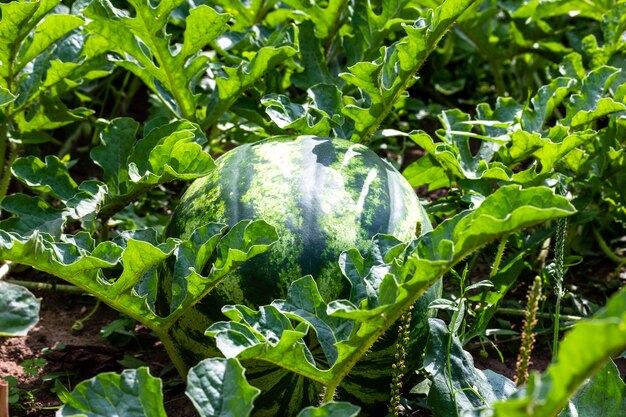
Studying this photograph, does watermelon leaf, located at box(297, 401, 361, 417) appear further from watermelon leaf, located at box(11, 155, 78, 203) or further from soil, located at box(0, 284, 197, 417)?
watermelon leaf, located at box(11, 155, 78, 203)

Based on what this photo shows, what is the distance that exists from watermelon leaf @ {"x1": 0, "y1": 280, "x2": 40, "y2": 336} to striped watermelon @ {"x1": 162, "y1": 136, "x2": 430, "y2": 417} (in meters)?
0.49

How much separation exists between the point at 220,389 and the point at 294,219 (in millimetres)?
621

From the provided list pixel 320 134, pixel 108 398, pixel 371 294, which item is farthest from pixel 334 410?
pixel 320 134

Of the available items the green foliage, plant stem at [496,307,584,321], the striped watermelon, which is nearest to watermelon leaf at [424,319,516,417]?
the green foliage

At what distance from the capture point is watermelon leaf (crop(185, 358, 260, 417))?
1.73m

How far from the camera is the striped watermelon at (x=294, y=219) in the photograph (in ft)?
7.30

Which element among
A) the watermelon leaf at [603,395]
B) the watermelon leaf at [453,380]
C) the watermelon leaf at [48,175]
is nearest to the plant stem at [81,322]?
the watermelon leaf at [48,175]

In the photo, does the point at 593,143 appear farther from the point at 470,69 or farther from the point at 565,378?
the point at 565,378

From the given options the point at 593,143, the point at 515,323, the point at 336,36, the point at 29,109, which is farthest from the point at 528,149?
the point at 29,109

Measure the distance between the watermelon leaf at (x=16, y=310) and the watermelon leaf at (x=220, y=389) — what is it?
401 millimetres

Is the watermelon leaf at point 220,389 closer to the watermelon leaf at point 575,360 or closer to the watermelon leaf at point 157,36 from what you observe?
the watermelon leaf at point 575,360

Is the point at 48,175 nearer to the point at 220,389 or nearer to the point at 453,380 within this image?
the point at 220,389

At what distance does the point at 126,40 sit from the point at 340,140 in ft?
2.48

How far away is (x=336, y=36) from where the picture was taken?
3.40 meters
